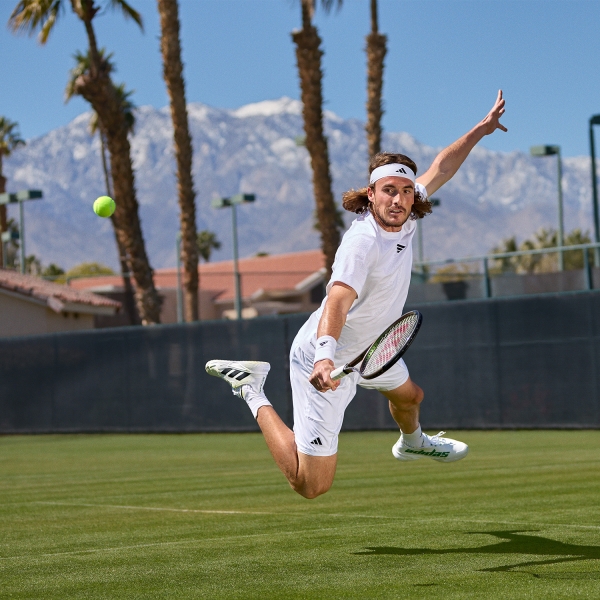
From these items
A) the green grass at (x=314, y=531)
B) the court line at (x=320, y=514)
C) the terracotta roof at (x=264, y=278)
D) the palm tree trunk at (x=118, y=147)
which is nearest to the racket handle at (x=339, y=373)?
the green grass at (x=314, y=531)

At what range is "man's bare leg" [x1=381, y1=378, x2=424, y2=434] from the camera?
7.82 metres

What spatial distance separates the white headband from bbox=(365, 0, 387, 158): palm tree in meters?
24.0

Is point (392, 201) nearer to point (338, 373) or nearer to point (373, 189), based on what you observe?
point (373, 189)

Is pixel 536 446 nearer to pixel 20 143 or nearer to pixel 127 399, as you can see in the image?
pixel 127 399

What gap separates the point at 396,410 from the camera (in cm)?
814

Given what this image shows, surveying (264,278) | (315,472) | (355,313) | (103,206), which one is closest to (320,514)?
(315,472)

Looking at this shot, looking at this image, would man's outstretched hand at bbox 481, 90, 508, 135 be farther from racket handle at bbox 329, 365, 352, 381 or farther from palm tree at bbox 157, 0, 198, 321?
palm tree at bbox 157, 0, 198, 321

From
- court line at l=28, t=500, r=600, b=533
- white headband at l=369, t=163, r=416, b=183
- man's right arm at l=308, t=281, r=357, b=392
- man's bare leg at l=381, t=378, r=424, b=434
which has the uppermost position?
white headband at l=369, t=163, r=416, b=183

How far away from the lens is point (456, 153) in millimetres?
8242

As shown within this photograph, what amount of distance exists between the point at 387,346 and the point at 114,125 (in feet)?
71.7

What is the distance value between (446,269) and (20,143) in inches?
2125

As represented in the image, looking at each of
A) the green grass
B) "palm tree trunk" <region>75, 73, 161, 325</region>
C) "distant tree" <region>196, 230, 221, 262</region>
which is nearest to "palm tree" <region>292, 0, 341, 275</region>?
"palm tree trunk" <region>75, 73, 161, 325</region>

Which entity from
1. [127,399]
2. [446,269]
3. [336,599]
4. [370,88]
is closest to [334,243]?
[446,269]

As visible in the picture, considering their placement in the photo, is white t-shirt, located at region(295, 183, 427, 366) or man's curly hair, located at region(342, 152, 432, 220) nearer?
Answer: white t-shirt, located at region(295, 183, 427, 366)
